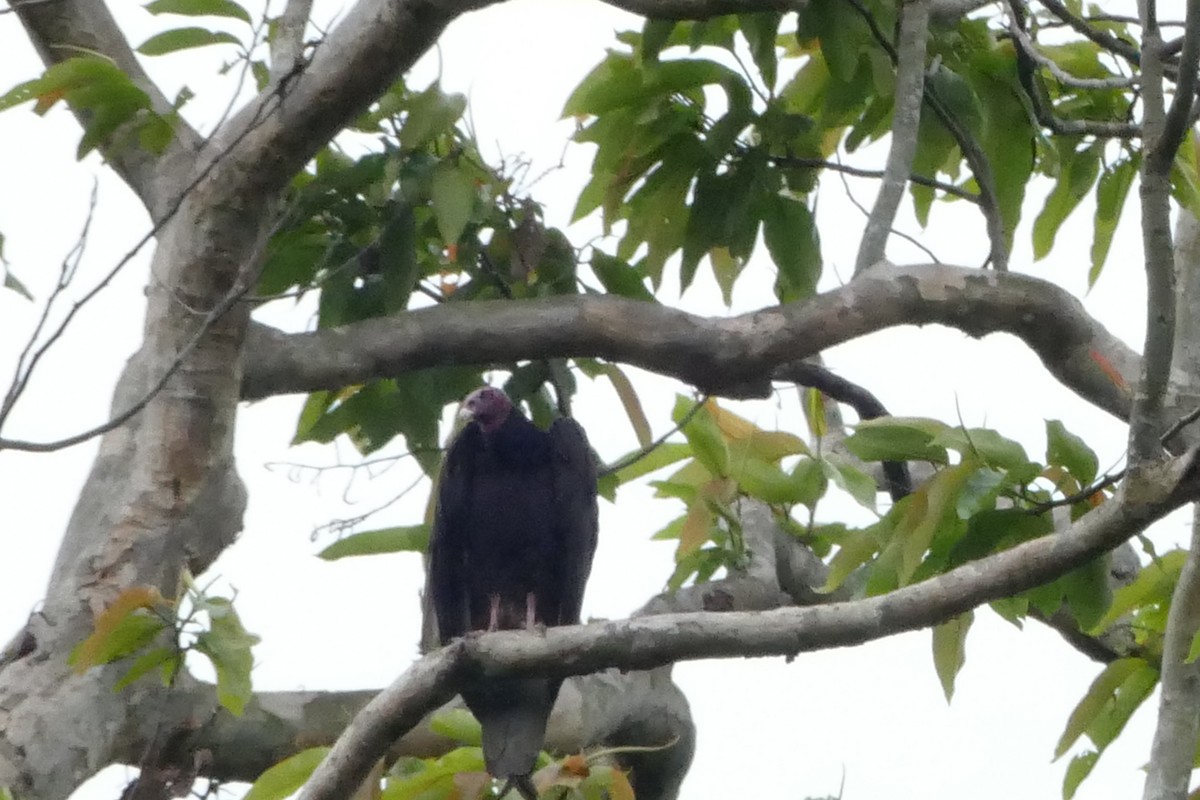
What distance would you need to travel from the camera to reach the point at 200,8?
3.15 metres

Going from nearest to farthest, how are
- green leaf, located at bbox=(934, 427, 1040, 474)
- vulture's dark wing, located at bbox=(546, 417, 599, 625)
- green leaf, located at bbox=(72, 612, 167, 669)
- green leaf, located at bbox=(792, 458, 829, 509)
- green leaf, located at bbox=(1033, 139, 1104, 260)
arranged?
1. green leaf, located at bbox=(72, 612, 167, 669)
2. green leaf, located at bbox=(934, 427, 1040, 474)
3. green leaf, located at bbox=(1033, 139, 1104, 260)
4. green leaf, located at bbox=(792, 458, 829, 509)
5. vulture's dark wing, located at bbox=(546, 417, 599, 625)

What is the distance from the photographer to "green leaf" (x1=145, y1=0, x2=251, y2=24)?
3.14 meters

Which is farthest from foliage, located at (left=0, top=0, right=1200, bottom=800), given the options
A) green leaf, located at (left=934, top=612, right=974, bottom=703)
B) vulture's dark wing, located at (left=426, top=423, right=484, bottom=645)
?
vulture's dark wing, located at (left=426, top=423, right=484, bottom=645)

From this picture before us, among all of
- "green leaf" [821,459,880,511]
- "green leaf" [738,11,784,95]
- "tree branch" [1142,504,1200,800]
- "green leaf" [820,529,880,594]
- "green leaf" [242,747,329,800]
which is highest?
"green leaf" [738,11,784,95]

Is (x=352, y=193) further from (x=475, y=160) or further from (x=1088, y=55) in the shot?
(x=1088, y=55)

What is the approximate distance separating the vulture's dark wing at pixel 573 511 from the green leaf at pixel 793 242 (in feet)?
3.90

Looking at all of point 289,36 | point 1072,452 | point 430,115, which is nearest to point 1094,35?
point 1072,452

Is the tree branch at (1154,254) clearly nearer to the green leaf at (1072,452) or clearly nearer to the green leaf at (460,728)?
the green leaf at (1072,452)

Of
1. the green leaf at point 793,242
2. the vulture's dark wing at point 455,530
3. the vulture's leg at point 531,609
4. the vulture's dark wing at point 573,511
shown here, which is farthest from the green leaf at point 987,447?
the vulture's leg at point 531,609

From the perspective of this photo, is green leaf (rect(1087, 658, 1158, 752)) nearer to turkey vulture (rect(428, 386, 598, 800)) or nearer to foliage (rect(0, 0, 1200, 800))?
foliage (rect(0, 0, 1200, 800))

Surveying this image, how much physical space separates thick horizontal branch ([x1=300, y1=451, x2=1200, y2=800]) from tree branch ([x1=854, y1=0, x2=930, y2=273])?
107cm

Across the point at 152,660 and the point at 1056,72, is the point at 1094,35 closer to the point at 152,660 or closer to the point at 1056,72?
the point at 1056,72

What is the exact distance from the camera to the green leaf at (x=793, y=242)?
364 centimetres

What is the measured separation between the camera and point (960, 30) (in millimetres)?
3723
